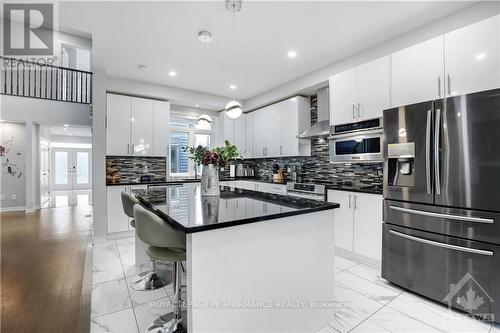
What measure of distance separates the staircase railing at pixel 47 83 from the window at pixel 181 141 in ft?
6.89

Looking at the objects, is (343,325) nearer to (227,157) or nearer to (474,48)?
(227,157)

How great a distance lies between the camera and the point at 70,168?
10.6 metres

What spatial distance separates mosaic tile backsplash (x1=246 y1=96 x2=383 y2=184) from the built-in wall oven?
1.56 feet

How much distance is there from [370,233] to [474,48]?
207cm

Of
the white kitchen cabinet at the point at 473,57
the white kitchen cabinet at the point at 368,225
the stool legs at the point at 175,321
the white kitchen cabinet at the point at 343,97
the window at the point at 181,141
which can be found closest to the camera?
the stool legs at the point at 175,321

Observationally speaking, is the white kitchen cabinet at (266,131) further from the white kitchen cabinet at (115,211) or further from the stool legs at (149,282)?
the stool legs at (149,282)

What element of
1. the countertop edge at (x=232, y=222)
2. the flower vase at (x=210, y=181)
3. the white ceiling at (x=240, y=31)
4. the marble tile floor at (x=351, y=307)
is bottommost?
the marble tile floor at (x=351, y=307)

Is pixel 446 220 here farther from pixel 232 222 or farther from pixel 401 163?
pixel 232 222

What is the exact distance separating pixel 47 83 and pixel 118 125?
2.85 m

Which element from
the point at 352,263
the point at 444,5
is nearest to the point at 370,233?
the point at 352,263

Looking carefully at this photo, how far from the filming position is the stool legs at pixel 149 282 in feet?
7.75

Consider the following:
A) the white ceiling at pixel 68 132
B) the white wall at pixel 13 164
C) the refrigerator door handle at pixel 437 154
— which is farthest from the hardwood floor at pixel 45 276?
the white ceiling at pixel 68 132

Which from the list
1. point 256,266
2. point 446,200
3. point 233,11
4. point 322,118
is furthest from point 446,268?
point 233,11

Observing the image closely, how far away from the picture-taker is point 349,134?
124 inches
